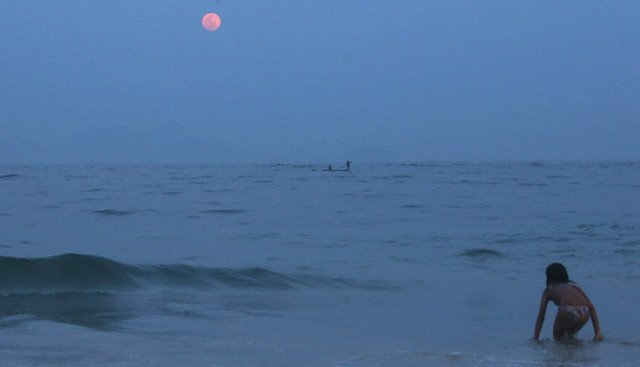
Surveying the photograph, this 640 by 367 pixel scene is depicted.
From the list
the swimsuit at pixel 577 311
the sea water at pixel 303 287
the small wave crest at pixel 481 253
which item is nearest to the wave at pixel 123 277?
the sea water at pixel 303 287

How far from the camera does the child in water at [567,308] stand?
23.1ft

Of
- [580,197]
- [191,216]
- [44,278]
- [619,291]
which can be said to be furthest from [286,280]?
[580,197]

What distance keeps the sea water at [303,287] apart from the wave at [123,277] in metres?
0.04

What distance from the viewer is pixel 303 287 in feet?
37.1

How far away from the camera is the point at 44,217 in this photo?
2081 centimetres

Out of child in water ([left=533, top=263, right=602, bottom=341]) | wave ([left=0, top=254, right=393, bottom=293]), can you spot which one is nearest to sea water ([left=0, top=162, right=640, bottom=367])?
wave ([left=0, top=254, right=393, bottom=293])

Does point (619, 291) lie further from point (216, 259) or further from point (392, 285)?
point (216, 259)

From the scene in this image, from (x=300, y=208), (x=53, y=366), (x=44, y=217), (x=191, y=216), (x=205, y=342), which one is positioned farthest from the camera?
(x=300, y=208)

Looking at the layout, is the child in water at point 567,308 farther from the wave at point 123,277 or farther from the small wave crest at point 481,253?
the small wave crest at point 481,253

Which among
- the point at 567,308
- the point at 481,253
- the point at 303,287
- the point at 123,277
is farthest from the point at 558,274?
the point at 481,253

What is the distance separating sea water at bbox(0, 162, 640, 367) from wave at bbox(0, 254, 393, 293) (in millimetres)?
38

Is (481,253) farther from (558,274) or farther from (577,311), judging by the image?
(577,311)

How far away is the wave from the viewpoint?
437 inches

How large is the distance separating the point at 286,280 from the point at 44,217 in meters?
12.3
